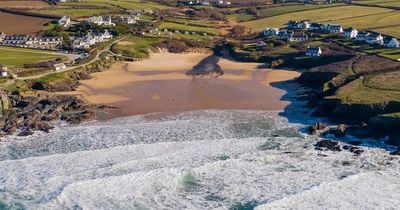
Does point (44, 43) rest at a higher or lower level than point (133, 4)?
lower

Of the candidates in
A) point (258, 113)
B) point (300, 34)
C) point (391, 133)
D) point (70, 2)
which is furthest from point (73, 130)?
point (70, 2)

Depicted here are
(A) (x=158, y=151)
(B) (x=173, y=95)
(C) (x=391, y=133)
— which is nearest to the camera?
(A) (x=158, y=151)

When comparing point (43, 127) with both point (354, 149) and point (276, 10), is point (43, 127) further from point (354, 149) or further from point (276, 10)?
point (276, 10)

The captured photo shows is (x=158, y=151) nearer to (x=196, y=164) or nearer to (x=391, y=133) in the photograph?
(x=196, y=164)

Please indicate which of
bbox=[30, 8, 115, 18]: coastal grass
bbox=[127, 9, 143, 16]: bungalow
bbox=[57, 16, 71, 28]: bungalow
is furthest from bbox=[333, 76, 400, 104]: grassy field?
bbox=[30, 8, 115, 18]: coastal grass

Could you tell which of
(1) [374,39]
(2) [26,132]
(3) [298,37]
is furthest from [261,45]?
(2) [26,132]

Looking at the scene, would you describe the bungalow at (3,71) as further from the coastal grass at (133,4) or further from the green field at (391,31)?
the coastal grass at (133,4)

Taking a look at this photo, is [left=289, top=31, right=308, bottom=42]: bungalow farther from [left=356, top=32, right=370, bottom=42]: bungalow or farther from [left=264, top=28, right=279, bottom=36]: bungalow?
[left=356, top=32, right=370, bottom=42]: bungalow
